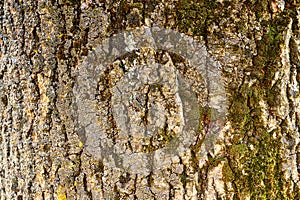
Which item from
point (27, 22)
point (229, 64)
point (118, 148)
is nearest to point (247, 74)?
point (229, 64)

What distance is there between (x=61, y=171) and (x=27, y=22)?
433 millimetres

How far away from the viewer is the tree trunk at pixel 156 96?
1.15 meters

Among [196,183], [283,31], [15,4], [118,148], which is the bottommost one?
[196,183]

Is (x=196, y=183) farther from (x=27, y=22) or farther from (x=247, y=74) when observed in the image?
(x=27, y=22)

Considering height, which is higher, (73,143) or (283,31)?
(283,31)

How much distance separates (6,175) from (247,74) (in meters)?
0.80

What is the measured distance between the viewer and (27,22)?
119cm

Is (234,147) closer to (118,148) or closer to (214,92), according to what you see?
(214,92)

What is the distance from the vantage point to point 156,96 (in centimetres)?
114

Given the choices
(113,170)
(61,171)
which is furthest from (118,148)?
(61,171)

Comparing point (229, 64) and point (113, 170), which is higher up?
point (229, 64)

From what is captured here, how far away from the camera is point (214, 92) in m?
1.16

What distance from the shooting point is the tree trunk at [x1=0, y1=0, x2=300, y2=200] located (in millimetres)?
1147

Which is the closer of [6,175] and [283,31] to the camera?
[283,31]
